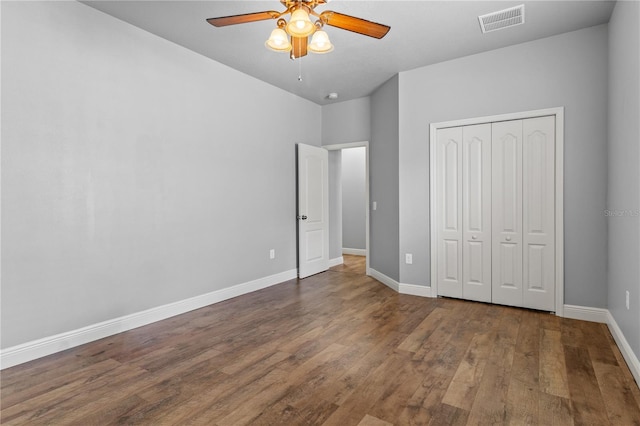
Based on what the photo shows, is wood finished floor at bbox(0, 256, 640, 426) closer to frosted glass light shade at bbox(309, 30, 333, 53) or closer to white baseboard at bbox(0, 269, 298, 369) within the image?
white baseboard at bbox(0, 269, 298, 369)

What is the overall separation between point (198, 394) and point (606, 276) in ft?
12.2

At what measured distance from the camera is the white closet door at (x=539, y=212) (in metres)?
3.51

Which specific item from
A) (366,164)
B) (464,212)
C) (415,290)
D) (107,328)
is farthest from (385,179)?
(107,328)

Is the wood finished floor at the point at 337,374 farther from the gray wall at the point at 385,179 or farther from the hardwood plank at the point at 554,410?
the gray wall at the point at 385,179

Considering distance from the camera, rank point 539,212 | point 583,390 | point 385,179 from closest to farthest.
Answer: point 583,390 < point 539,212 < point 385,179

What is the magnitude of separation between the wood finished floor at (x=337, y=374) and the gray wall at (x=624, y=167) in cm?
42

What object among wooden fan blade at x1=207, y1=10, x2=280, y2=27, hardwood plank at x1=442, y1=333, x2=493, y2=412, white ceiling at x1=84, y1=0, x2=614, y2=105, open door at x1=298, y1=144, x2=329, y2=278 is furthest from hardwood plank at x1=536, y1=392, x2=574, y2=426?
open door at x1=298, y1=144, x2=329, y2=278

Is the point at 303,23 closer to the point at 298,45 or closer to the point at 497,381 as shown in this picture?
the point at 298,45

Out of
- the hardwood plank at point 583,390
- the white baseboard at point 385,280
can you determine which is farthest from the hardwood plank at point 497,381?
the white baseboard at point 385,280

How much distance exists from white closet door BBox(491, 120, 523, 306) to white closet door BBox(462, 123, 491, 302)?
0.06 meters

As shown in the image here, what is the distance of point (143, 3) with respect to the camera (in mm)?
2838

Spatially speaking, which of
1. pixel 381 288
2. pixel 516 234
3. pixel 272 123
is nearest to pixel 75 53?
pixel 272 123

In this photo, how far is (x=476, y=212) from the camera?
3.92 m

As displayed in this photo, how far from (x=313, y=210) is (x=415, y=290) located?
2.04m
